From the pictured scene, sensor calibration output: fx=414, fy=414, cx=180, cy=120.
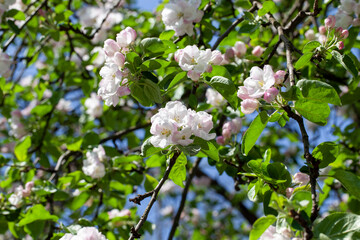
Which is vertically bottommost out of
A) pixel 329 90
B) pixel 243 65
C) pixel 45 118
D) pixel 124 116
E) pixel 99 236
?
pixel 99 236

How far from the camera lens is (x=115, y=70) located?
1.29 m

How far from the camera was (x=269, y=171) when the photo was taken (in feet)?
3.85

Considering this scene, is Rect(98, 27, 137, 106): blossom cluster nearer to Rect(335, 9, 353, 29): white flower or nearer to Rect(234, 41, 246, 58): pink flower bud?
Rect(234, 41, 246, 58): pink flower bud

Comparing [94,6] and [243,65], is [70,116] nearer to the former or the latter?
[94,6]

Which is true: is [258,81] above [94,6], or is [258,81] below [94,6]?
below

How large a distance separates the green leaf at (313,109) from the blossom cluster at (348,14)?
2.50 ft

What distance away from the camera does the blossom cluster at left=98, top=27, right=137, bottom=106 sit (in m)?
1.28

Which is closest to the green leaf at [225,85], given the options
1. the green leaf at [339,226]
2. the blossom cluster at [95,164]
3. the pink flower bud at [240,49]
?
the green leaf at [339,226]

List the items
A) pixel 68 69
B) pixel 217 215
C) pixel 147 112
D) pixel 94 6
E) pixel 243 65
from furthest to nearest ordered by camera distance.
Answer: pixel 217 215
pixel 94 6
pixel 147 112
pixel 68 69
pixel 243 65

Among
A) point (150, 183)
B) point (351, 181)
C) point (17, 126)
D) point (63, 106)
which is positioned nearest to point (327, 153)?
point (351, 181)

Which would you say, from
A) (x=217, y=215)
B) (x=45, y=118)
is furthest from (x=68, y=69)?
(x=217, y=215)

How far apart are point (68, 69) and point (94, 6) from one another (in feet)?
3.64

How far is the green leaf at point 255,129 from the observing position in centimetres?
116

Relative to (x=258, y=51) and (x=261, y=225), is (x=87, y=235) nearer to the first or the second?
(x=261, y=225)
